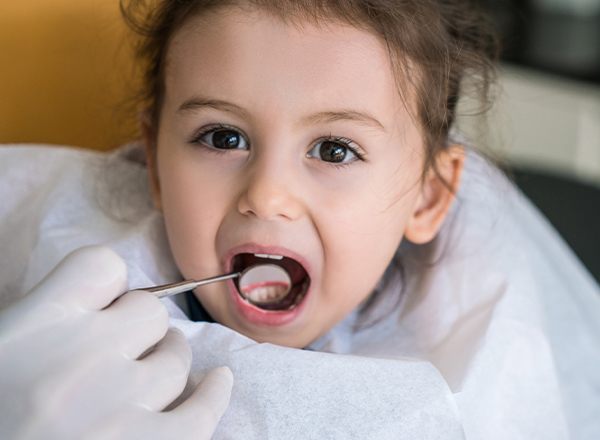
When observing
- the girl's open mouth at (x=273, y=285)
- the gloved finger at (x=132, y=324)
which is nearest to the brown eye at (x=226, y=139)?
the girl's open mouth at (x=273, y=285)

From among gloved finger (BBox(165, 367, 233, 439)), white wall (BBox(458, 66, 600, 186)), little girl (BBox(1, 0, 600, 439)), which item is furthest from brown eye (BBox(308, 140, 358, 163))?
white wall (BBox(458, 66, 600, 186))

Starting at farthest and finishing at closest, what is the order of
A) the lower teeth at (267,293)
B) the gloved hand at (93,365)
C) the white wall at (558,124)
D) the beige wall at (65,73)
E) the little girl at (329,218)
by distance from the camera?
the white wall at (558,124)
the beige wall at (65,73)
the lower teeth at (267,293)
the little girl at (329,218)
the gloved hand at (93,365)

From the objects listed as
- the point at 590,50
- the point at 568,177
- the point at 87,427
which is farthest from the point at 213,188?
the point at 590,50

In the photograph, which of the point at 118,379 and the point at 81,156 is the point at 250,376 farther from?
the point at 81,156

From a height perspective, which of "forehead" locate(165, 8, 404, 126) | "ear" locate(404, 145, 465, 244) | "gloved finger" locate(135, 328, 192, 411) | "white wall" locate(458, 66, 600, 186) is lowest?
"white wall" locate(458, 66, 600, 186)

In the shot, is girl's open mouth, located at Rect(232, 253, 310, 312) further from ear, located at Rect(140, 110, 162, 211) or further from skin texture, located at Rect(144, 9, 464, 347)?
ear, located at Rect(140, 110, 162, 211)

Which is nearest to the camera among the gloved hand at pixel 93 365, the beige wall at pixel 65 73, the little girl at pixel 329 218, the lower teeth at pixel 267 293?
the gloved hand at pixel 93 365

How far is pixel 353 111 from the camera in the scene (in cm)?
84

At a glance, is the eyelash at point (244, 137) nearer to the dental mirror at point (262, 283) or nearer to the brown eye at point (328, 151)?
the brown eye at point (328, 151)

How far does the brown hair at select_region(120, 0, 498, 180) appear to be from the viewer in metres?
0.84

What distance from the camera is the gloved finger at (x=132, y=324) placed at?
658 millimetres

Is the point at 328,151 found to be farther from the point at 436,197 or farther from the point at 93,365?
the point at 93,365

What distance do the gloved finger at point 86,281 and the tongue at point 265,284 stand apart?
20cm

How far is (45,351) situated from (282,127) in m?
0.30
